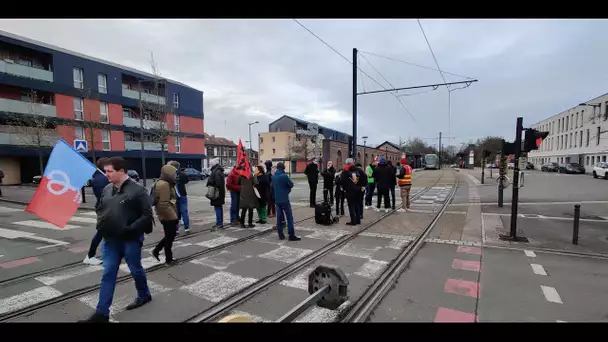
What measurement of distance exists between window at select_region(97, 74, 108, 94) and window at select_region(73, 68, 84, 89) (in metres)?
1.43

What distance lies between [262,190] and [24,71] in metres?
27.2

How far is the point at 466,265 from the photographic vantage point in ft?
16.5

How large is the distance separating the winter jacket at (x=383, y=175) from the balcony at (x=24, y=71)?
29287 mm

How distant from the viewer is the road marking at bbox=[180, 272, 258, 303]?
3895mm

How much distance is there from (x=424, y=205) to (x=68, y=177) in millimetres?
11575

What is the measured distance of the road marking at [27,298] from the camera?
352 centimetres

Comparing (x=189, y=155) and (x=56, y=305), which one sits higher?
(x=189, y=155)

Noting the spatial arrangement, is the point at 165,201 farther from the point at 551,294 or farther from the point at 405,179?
the point at 405,179

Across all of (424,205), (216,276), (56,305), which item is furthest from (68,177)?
(424,205)

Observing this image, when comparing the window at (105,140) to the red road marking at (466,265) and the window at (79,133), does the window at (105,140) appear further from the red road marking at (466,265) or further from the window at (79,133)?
the red road marking at (466,265)

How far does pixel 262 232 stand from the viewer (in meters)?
7.41

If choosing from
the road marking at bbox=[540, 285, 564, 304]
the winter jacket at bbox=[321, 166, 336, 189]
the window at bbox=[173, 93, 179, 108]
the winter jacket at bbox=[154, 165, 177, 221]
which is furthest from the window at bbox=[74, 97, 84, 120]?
the road marking at bbox=[540, 285, 564, 304]
